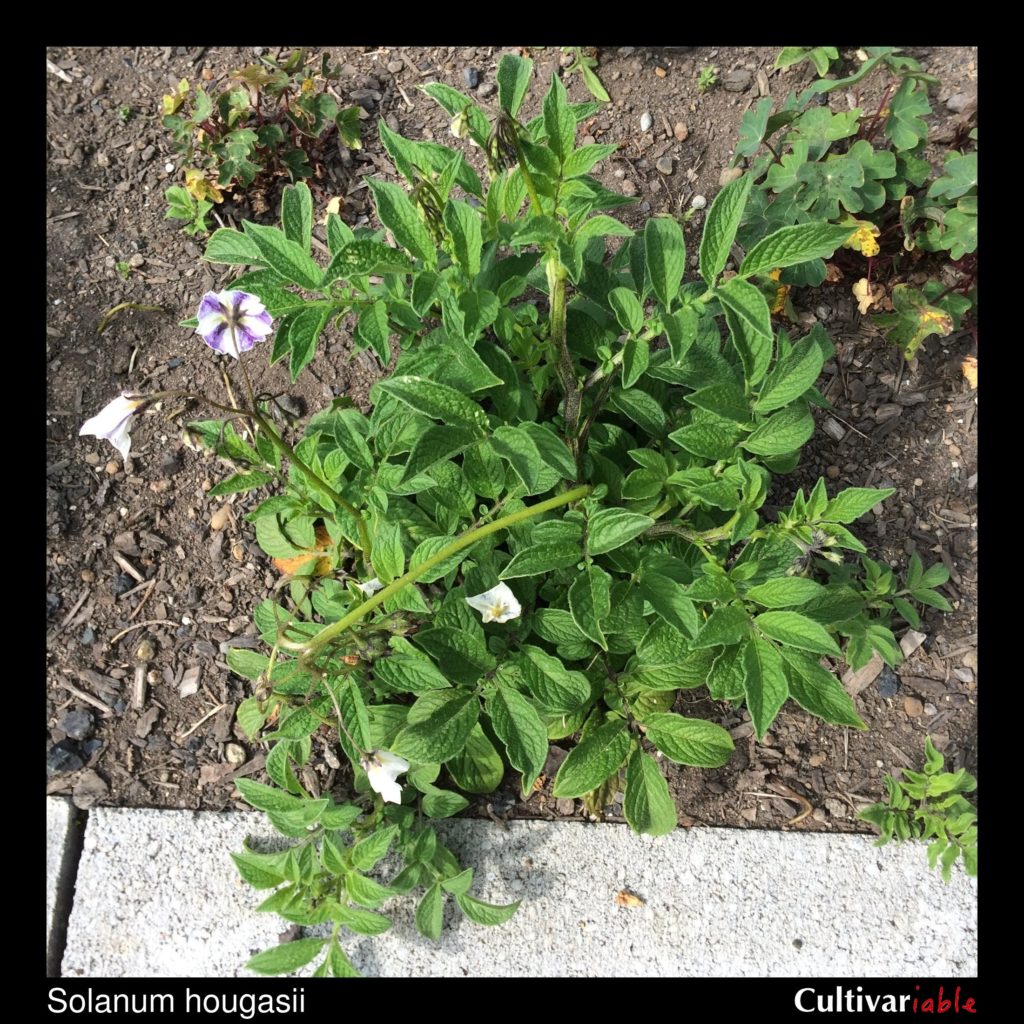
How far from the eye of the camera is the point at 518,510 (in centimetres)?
183

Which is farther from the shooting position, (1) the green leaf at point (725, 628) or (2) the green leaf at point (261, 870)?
(2) the green leaf at point (261, 870)

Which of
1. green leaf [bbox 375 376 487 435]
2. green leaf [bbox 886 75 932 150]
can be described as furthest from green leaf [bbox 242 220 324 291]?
green leaf [bbox 886 75 932 150]

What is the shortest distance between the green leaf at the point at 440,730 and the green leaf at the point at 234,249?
98 centimetres

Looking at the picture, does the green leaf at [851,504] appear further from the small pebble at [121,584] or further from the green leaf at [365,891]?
the small pebble at [121,584]

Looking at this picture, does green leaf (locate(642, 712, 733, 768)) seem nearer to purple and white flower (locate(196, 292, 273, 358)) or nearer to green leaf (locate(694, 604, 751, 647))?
green leaf (locate(694, 604, 751, 647))

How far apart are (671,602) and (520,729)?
421 mm

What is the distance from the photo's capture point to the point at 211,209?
2719mm

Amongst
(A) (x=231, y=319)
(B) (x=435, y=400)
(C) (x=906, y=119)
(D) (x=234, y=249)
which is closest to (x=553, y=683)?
(B) (x=435, y=400)

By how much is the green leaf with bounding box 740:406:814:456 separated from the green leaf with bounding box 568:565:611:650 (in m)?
0.44

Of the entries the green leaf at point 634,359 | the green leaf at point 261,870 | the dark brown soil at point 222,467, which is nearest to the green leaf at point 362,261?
the green leaf at point 634,359

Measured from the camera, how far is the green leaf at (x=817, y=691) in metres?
1.61

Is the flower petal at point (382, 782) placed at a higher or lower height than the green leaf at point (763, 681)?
lower

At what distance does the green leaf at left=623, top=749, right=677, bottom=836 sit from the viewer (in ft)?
6.43

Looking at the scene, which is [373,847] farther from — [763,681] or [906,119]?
[906,119]
